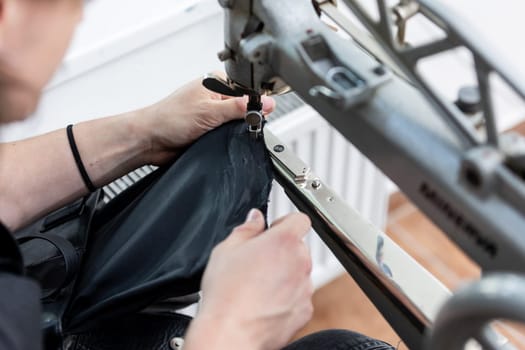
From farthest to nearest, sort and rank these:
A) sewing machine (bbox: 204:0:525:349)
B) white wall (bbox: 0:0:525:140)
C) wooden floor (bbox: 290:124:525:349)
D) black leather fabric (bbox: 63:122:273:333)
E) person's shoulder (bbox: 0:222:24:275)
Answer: wooden floor (bbox: 290:124:525:349), white wall (bbox: 0:0:525:140), black leather fabric (bbox: 63:122:273:333), person's shoulder (bbox: 0:222:24:275), sewing machine (bbox: 204:0:525:349)

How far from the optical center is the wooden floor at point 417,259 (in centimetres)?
160

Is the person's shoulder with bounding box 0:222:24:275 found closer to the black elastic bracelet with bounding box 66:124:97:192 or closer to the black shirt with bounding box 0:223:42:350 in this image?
the black shirt with bounding box 0:223:42:350

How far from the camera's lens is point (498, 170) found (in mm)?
503

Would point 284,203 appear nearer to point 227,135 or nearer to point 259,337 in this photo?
point 227,135

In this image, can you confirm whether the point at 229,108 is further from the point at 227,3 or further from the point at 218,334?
the point at 218,334

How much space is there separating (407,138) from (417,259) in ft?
3.92

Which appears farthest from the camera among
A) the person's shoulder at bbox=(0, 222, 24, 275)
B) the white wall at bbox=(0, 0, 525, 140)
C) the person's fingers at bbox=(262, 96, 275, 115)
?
the white wall at bbox=(0, 0, 525, 140)

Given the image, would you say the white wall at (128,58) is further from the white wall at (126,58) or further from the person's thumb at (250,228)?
the person's thumb at (250,228)

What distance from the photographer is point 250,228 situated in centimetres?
69

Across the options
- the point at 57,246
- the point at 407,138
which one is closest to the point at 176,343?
the point at 57,246

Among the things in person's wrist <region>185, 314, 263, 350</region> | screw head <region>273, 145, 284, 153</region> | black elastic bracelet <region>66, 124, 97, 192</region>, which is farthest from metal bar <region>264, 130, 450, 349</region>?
black elastic bracelet <region>66, 124, 97, 192</region>

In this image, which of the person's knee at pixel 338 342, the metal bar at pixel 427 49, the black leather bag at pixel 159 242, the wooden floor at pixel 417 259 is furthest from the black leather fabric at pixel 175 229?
the wooden floor at pixel 417 259

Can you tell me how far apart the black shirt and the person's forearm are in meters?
0.26

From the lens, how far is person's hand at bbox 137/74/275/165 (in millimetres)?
846
